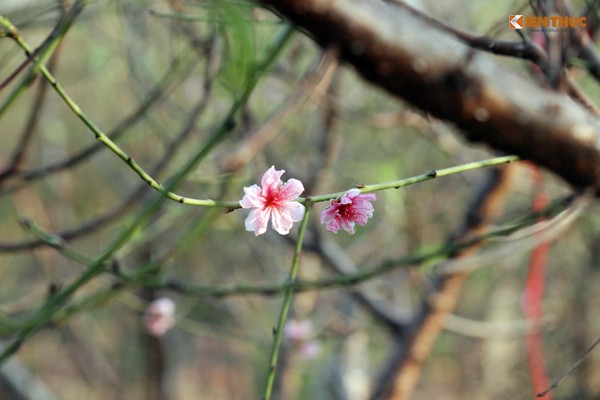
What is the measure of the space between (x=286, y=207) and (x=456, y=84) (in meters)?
0.20

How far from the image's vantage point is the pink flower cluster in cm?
62

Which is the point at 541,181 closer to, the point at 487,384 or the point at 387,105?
the point at 387,105

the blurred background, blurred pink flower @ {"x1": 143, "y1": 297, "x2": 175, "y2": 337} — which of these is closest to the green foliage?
the blurred background

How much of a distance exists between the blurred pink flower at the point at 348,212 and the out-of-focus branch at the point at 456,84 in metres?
0.12

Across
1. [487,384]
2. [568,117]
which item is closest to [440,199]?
[568,117]

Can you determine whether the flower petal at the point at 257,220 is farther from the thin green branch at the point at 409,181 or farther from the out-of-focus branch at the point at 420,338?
the out-of-focus branch at the point at 420,338

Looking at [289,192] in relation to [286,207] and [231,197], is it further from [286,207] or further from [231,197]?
[231,197]

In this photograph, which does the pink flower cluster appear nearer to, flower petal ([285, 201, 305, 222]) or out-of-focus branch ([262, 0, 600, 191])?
flower petal ([285, 201, 305, 222])

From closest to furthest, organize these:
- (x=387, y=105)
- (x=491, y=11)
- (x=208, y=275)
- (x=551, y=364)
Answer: (x=491, y=11), (x=387, y=105), (x=551, y=364), (x=208, y=275)

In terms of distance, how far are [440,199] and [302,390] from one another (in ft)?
4.84

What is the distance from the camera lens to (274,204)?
0.64 m

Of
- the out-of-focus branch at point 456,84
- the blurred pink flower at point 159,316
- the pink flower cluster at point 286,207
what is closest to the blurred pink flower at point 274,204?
the pink flower cluster at point 286,207

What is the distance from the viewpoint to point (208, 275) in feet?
16.2

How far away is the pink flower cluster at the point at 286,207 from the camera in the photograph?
0.62 m
